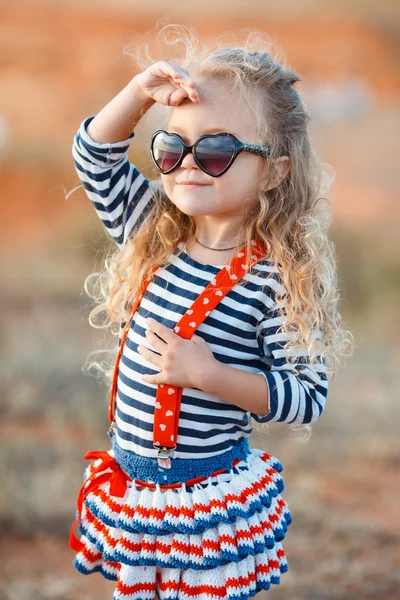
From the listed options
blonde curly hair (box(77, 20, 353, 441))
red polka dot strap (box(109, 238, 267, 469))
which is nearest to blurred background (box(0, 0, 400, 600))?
blonde curly hair (box(77, 20, 353, 441))

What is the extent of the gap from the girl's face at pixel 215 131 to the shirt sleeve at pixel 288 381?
0.27 metres

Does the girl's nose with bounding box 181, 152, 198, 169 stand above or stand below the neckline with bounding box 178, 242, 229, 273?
above

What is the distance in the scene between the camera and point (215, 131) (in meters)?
1.81

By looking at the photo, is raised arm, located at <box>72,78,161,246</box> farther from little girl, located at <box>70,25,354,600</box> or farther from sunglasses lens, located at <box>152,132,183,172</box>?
sunglasses lens, located at <box>152,132,183,172</box>

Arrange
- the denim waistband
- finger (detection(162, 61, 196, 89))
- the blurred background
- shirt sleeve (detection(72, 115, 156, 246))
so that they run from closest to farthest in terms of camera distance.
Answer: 1. finger (detection(162, 61, 196, 89))
2. the denim waistband
3. shirt sleeve (detection(72, 115, 156, 246))
4. the blurred background

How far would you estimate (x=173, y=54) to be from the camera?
2102mm

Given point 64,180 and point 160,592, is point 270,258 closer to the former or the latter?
point 160,592

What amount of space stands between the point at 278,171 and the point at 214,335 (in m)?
0.41

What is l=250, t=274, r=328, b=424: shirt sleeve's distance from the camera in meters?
1.77

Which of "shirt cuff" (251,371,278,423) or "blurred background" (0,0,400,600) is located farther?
"blurred background" (0,0,400,600)

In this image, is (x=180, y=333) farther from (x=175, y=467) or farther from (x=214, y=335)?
(x=175, y=467)

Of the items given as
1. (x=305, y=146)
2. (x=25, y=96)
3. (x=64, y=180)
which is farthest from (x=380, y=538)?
(x=25, y=96)

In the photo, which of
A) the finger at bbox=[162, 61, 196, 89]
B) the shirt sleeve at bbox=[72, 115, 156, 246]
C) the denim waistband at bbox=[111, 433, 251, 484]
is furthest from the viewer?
the shirt sleeve at bbox=[72, 115, 156, 246]

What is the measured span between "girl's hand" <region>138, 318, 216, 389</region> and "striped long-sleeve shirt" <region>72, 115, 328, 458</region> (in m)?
0.05
